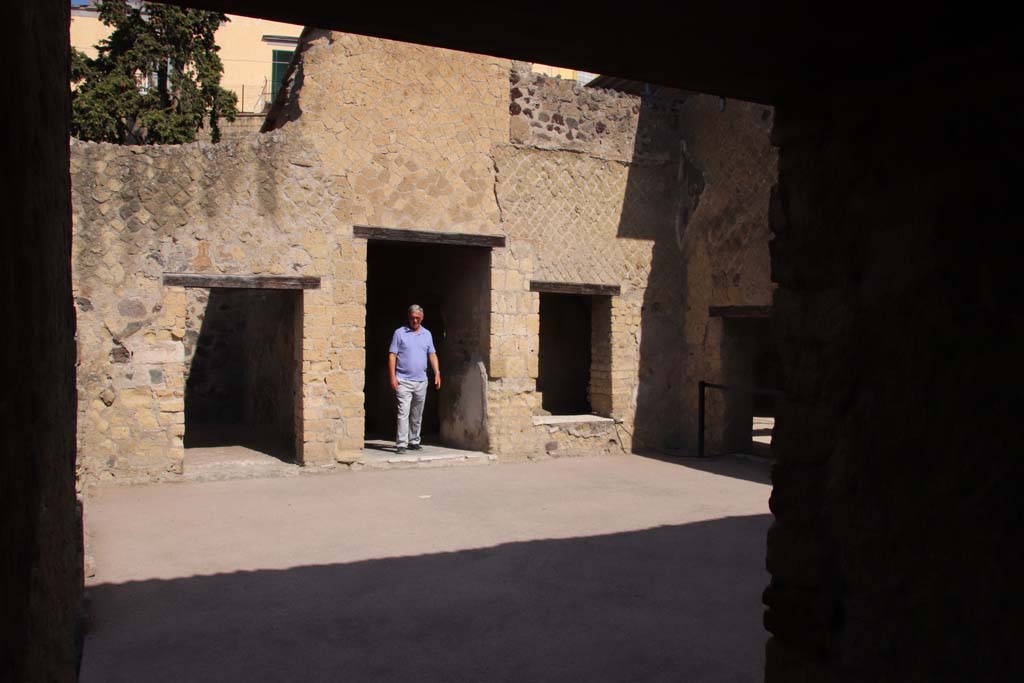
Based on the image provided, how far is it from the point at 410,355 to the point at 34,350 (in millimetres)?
7607

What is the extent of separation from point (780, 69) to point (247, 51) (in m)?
26.0

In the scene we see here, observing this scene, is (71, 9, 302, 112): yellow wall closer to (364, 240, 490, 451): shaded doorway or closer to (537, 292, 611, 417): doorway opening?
(364, 240, 490, 451): shaded doorway

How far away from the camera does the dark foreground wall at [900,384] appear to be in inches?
87.2

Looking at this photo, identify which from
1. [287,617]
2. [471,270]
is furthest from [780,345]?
[471,270]

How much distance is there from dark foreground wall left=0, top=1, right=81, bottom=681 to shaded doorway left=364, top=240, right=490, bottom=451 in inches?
287

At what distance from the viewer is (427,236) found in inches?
343

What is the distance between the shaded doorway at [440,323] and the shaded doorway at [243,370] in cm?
151

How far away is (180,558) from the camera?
17.2ft

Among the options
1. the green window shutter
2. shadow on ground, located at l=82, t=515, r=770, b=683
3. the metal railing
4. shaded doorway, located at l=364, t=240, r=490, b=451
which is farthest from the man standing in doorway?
the green window shutter

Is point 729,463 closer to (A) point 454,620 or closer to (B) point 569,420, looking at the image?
(B) point 569,420

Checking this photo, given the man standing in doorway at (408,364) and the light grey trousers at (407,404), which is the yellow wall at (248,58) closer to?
the man standing in doorway at (408,364)

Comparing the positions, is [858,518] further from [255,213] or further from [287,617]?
[255,213]

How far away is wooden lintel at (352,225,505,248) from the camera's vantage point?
27.6 ft

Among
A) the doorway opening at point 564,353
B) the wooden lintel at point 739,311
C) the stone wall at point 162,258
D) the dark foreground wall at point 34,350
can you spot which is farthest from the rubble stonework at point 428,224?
the dark foreground wall at point 34,350
